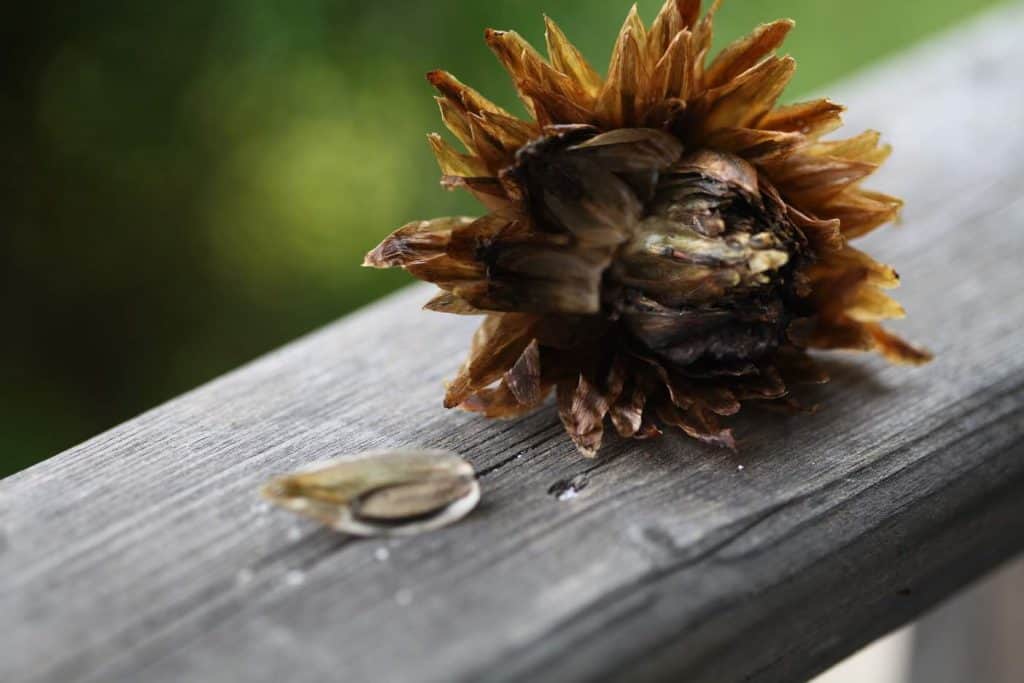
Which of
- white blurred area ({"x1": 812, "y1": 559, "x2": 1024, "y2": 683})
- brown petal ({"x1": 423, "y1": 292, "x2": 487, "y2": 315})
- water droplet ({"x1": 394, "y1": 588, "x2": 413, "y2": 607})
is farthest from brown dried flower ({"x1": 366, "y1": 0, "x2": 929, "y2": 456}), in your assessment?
white blurred area ({"x1": 812, "y1": 559, "x2": 1024, "y2": 683})

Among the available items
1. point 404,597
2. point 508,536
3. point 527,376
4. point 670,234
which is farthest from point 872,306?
point 404,597

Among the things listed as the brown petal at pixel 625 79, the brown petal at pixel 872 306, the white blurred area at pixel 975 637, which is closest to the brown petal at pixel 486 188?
the brown petal at pixel 625 79

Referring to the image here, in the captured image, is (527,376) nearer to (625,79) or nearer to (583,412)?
(583,412)

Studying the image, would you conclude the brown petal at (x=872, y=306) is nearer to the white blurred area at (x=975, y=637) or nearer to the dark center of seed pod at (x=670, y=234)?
the dark center of seed pod at (x=670, y=234)

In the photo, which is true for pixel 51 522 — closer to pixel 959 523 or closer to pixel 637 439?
pixel 637 439

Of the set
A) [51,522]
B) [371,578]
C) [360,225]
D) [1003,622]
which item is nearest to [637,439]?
[371,578]

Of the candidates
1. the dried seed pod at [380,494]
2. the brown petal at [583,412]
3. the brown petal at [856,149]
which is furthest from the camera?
the brown petal at [856,149]

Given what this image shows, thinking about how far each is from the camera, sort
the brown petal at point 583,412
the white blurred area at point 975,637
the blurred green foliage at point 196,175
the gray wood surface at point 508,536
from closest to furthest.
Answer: the gray wood surface at point 508,536
the brown petal at point 583,412
the white blurred area at point 975,637
the blurred green foliage at point 196,175
